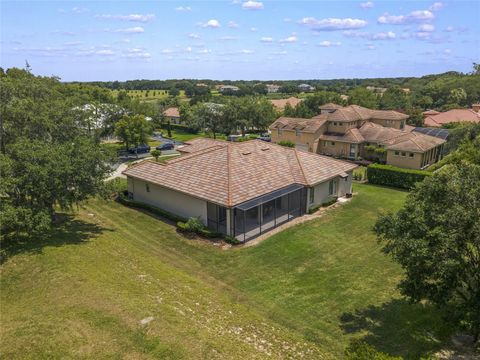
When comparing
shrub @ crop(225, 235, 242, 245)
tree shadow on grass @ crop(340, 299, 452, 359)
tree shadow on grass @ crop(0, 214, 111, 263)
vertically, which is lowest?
tree shadow on grass @ crop(340, 299, 452, 359)

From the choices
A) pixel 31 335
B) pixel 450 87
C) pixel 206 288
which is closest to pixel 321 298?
pixel 206 288

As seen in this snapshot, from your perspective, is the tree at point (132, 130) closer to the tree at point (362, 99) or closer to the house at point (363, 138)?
the house at point (363, 138)

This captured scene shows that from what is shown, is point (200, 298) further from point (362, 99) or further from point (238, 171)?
point (362, 99)

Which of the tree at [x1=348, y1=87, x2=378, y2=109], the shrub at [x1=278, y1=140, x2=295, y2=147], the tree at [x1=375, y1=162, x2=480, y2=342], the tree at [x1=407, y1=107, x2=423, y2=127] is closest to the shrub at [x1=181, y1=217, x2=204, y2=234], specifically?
the tree at [x1=375, y1=162, x2=480, y2=342]

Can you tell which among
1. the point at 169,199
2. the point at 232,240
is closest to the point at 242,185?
the point at 232,240

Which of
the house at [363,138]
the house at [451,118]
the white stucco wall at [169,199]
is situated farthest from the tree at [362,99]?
the white stucco wall at [169,199]

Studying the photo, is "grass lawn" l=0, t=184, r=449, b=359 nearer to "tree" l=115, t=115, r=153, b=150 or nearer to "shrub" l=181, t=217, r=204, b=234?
"shrub" l=181, t=217, r=204, b=234
